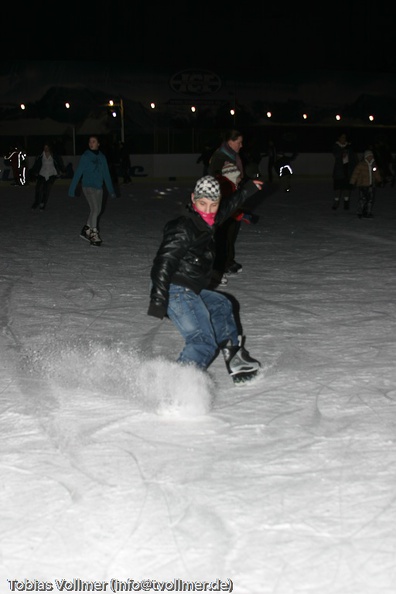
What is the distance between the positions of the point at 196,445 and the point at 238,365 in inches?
37.5

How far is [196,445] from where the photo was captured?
352 cm

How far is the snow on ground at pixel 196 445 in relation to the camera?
2520 millimetres

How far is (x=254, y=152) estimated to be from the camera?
52.5ft

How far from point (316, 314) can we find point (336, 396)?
2.01m

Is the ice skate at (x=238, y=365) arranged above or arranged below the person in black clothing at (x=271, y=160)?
below

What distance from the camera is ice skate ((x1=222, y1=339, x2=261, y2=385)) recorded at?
440 centimetres

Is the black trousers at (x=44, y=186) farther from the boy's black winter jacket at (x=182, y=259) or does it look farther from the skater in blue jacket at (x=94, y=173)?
the boy's black winter jacket at (x=182, y=259)

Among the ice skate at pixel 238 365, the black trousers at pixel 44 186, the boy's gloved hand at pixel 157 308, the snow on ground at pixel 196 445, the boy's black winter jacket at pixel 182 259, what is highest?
the boy's black winter jacket at pixel 182 259

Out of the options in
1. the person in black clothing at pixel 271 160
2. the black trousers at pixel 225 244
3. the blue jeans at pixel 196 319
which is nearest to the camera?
the blue jeans at pixel 196 319

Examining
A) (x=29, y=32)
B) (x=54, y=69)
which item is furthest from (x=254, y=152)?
(x=29, y=32)

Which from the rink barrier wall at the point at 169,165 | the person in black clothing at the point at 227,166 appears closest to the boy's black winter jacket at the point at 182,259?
the person in black clothing at the point at 227,166

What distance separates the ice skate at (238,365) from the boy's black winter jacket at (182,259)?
44cm

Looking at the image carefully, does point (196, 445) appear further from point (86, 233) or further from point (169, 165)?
point (169, 165)

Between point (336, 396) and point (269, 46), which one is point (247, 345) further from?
point (269, 46)
